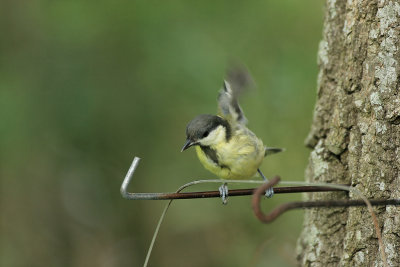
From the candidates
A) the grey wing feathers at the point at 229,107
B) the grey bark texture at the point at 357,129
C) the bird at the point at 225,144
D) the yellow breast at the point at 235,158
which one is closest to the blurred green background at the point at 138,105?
the grey wing feathers at the point at 229,107

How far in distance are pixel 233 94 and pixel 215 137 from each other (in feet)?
1.03

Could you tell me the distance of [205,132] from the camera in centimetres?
282

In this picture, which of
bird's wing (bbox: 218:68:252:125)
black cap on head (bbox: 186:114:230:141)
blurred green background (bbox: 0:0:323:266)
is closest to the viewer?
bird's wing (bbox: 218:68:252:125)

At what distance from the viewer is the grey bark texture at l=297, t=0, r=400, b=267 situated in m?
1.97

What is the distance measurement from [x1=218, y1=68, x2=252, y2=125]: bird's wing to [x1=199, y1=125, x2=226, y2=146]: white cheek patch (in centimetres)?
13

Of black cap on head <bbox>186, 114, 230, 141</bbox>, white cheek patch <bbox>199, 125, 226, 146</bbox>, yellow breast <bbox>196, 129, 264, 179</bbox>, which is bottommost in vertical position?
yellow breast <bbox>196, 129, 264, 179</bbox>

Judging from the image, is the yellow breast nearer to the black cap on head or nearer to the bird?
the bird

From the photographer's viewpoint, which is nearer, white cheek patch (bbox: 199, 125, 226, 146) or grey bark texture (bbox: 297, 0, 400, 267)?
grey bark texture (bbox: 297, 0, 400, 267)

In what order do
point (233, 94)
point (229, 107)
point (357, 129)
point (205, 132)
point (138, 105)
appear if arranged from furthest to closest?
point (138, 105) → point (229, 107) → point (205, 132) → point (233, 94) → point (357, 129)

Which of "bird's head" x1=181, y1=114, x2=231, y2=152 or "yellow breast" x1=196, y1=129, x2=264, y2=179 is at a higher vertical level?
"bird's head" x1=181, y1=114, x2=231, y2=152

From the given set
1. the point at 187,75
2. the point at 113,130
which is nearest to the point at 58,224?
the point at 113,130

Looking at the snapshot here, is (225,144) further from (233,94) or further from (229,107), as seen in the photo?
(233,94)

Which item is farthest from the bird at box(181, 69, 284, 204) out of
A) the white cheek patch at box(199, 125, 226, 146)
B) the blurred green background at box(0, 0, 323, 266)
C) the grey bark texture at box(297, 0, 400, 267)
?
the blurred green background at box(0, 0, 323, 266)

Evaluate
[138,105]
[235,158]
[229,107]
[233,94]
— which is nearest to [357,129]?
[233,94]
